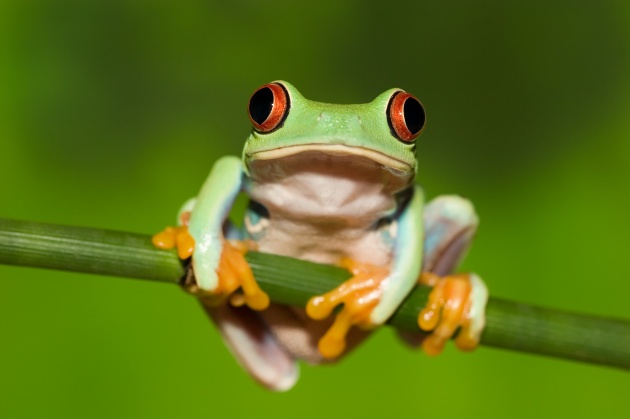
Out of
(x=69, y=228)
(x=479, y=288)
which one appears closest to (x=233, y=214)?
(x=479, y=288)

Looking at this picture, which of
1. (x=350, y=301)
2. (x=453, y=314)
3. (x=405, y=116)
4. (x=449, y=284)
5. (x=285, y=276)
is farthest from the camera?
(x=449, y=284)

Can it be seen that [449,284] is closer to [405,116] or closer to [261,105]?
[405,116]

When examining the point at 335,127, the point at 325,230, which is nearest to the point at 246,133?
the point at 325,230

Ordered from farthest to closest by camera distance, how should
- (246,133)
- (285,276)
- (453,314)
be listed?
(246,133), (453,314), (285,276)

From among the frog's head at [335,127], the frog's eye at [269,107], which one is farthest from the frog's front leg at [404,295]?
the frog's eye at [269,107]

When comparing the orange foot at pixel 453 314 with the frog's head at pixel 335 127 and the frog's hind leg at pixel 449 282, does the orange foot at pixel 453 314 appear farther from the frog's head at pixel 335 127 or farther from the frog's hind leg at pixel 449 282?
the frog's head at pixel 335 127

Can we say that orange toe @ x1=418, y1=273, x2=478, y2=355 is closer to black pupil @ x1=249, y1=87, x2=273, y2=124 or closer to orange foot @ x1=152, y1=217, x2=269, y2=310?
orange foot @ x1=152, y1=217, x2=269, y2=310

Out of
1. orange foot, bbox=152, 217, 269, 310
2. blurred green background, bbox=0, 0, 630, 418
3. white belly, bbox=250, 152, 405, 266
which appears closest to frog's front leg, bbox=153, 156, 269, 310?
orange foot, bbox=152, 217, 269, 310
